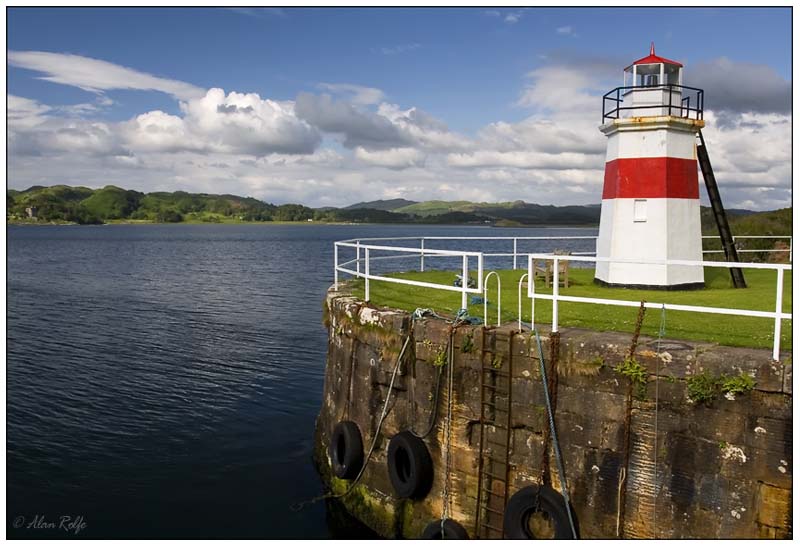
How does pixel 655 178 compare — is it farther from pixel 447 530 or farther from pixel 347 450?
pixel 447 530

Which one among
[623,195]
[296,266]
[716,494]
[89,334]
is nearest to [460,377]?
[716,494]

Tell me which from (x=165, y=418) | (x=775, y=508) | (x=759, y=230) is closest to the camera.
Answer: (x=775, y=508)

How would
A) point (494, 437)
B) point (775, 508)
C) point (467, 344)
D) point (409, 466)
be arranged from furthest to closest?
1. point (409, 466)
2. point (467, 344)
3. point (494, 437)
4. point (775, 508)

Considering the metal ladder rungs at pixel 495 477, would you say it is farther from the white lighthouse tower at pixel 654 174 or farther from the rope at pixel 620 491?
the white lighthouse tower at pixel 654 174

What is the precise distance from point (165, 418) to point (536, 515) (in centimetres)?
1126

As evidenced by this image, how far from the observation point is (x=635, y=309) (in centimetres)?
1084

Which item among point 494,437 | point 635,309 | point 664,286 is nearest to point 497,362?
point 494,437

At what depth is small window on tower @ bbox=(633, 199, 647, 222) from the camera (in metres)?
12.8

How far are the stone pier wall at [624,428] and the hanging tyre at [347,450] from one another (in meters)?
1.14

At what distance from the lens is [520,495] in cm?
778

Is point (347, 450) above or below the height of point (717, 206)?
below

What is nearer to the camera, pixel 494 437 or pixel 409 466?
pixel 494 437

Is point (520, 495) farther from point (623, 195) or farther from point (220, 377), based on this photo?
point (220, 377)

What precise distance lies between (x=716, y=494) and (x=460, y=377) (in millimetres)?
3261
